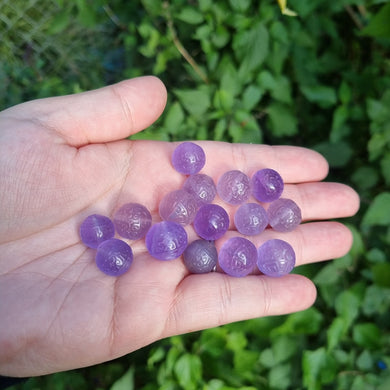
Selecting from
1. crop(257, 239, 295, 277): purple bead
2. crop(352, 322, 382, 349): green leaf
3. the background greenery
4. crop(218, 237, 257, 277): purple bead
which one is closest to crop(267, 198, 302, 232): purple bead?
crop(257, 239, 295, 277): purple bead

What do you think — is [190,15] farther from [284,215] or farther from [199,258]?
[199,258]

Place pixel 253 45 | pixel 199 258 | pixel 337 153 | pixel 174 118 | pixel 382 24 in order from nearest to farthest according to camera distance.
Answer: pixel 382 24 → pixel 199 258 → pixel 253 45 → pixel 174 118 → pixel 337 153

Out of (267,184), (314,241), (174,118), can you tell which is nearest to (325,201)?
(314,241)

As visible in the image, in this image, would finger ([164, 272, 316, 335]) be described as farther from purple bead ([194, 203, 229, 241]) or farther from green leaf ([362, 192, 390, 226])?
green leaf ([362, 192, 390, 226])

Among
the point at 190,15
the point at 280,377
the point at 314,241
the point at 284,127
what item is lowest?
the point at 280,377

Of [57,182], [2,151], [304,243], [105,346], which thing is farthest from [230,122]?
[105,346]

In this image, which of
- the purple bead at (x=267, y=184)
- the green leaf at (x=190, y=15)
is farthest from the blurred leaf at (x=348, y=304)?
the green leaf at (x=190, y=15)

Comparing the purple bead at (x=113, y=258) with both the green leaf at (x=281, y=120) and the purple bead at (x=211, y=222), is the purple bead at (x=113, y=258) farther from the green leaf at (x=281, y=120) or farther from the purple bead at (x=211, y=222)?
the green leaf at (x=281, y=120)
